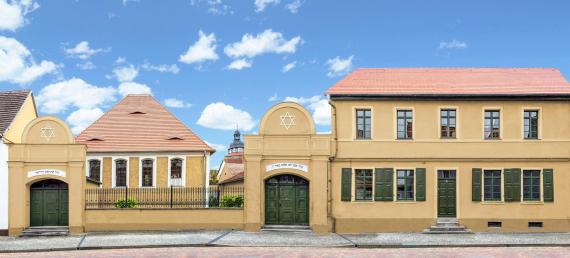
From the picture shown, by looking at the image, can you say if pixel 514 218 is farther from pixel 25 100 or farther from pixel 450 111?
pixel 25 100

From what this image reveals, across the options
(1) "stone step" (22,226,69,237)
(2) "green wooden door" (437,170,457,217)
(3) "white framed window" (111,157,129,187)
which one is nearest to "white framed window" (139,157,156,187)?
(3) "white framed window" (111,157,129,187)

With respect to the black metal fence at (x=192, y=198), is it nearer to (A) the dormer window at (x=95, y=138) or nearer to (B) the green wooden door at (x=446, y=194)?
(A) the dormer window at (x=95, y=138)

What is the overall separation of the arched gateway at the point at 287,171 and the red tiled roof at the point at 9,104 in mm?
10974

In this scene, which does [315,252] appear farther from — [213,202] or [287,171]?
[213,202]

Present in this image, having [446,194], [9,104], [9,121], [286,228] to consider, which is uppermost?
[9,104]

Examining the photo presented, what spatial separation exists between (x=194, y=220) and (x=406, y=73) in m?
12.0

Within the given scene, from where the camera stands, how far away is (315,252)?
65.9 feet

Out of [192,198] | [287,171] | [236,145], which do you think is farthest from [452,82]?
[236,145]

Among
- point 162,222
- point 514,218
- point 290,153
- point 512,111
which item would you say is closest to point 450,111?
point 512,111

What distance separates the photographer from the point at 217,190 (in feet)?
85.4

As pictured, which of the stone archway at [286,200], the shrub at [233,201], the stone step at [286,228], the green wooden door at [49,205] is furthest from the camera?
the shrub at [233,201]

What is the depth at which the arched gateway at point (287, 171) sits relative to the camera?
2498 centimetres

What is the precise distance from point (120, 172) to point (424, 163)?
20.1 metres

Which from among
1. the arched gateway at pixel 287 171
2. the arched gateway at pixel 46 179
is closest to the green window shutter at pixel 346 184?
the arched gateway at pixel 287 171
